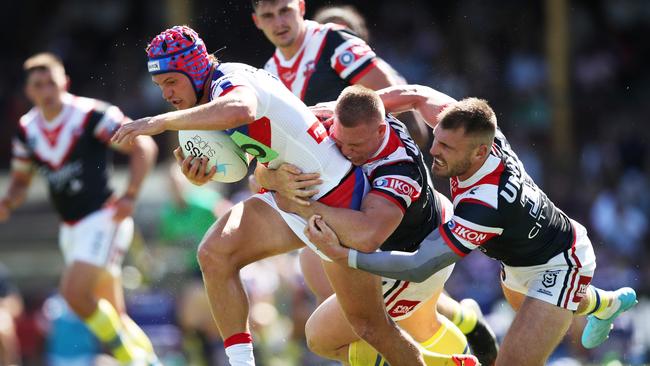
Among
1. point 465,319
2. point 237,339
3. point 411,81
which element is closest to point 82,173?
point 237,339

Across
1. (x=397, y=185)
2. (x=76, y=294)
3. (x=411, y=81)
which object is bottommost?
(x=411, y=81)

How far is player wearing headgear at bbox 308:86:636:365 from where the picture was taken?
616cm

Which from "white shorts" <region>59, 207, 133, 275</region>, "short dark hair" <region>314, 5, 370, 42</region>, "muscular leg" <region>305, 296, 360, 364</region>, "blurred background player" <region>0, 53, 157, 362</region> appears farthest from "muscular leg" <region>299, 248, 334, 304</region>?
"white shorts" <region>59, 207, 133, 275</region>

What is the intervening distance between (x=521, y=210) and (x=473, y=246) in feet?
1.19

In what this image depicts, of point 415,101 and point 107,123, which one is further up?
point 415,101

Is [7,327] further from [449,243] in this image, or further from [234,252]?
[449,243]

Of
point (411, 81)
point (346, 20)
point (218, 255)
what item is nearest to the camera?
point (218, 255)

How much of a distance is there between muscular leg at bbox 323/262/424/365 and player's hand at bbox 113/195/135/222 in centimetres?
331

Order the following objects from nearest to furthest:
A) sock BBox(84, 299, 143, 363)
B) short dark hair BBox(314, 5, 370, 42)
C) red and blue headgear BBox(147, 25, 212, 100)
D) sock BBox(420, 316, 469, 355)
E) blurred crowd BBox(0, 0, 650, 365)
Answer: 1. red and blue headgear BBox(147, 25, 212, 100)
2. sock BBox(420, 316, 469, 355)
3. short dark hair BBox(314, 5, 370, 42)
4. sock BBox(84, 299, 143, 363)
5. blurred crowd BBox(0, 0, 650, 365)

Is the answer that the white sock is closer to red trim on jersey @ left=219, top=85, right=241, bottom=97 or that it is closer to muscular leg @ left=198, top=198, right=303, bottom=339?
muscular leg @ left=198, top=198, right=303, bottom=339

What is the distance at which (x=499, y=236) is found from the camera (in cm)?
638

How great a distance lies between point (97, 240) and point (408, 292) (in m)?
3.54

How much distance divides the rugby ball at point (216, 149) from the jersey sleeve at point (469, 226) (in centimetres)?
124

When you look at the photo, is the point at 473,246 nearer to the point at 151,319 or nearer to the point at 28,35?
the point at 151,319
